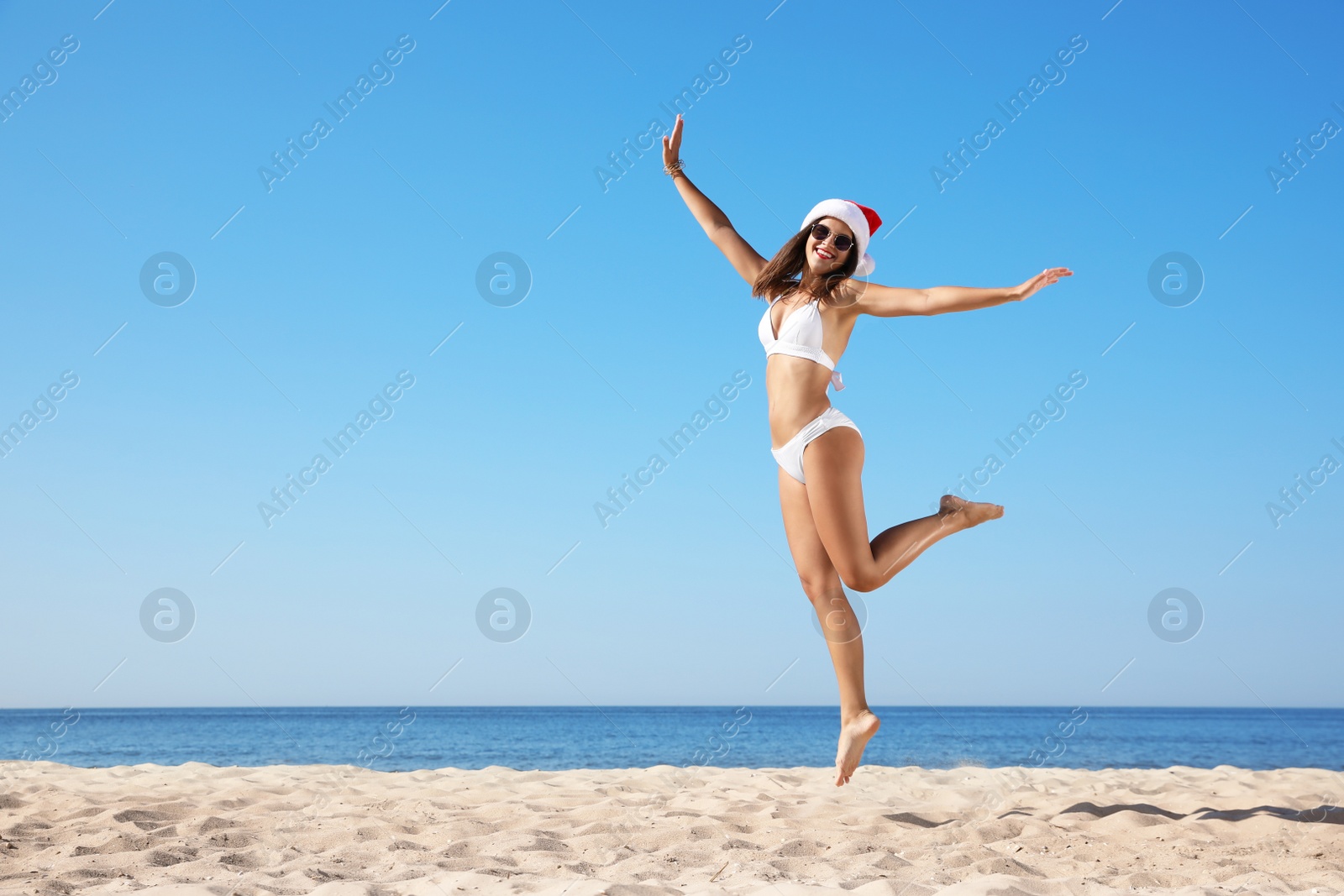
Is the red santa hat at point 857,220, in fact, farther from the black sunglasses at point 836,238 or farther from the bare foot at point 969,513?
the bare foot at point 969,513

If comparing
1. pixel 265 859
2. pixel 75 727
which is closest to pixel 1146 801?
pixel 265 859

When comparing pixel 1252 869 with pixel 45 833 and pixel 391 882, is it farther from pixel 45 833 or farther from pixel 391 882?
pixel 45 833

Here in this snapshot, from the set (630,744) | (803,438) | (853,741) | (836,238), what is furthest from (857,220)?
(630,744)

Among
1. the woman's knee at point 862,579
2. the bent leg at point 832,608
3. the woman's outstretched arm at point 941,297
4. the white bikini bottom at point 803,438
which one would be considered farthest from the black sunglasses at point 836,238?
the woman's knee at point 862,579

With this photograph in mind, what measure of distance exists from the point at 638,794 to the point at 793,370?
5836 millimetres

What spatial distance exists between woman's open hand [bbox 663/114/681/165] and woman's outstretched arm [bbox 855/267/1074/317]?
1.26 m

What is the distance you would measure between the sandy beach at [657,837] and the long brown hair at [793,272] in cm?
313

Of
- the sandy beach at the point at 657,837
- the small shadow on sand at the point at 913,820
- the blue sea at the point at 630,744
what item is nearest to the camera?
the sandy beach at the point at 657,837

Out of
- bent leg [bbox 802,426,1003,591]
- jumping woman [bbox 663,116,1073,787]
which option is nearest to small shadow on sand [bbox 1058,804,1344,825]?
jumping woman [bbox 663,116,1073,787]

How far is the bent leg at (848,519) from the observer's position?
11.8 ft

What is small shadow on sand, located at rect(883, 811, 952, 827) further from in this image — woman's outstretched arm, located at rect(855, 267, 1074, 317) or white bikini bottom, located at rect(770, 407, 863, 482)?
woman's outstretched arm, located at rect(855, 267, 1074, 317)

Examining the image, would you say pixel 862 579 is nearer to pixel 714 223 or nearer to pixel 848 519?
pixel 848 519

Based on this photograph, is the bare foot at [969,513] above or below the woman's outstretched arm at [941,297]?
below

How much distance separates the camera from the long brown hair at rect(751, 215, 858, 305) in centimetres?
379
